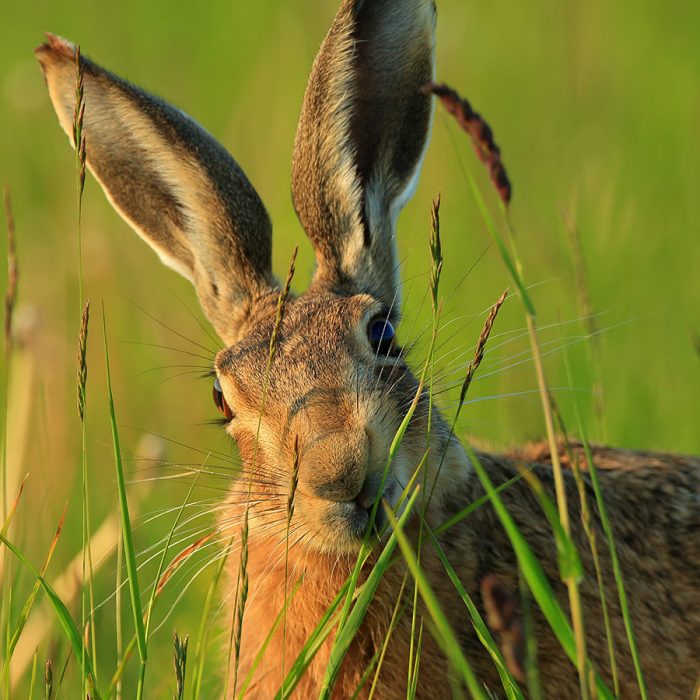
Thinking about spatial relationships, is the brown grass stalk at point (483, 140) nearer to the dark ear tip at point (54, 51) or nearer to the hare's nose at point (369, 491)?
the hare's nose at point (369, 491)

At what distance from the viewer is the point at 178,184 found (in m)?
4.71

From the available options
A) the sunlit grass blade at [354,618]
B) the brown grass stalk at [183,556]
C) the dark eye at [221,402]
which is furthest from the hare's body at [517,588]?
the sunlit grass blade at [354,618]

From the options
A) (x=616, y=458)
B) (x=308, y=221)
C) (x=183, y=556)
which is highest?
(x=308, y=221)

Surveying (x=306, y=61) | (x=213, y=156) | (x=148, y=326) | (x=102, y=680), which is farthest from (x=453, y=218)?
(x=102, y=680)

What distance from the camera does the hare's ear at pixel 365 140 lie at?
4.27 m

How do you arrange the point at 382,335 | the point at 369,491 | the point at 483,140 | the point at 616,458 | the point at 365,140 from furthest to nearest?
the point at 616,458, the point at 365,140, the point at 382,335, the point at 369,491, the point at 483,140

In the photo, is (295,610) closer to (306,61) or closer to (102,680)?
(102,680)

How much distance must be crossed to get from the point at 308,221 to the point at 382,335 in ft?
2.11

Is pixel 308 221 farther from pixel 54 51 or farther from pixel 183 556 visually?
pixel 183 556

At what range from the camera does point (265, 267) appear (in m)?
4.71

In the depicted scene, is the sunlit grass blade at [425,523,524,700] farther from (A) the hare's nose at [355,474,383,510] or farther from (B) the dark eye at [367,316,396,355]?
(B) the dark eye at [367,316,396,355]

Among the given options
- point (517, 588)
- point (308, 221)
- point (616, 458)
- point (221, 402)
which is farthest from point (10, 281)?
point (616, 458)

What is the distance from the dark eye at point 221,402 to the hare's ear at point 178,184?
47 centimetres

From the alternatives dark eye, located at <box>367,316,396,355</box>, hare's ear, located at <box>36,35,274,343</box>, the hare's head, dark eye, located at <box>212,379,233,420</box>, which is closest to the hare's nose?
the hare's head
